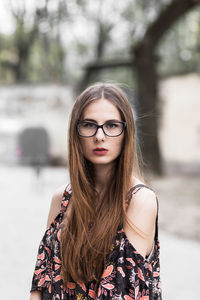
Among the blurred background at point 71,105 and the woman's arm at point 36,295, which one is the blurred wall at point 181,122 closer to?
the blurred background at point 71,105

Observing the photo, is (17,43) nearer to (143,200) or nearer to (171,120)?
(171,120)

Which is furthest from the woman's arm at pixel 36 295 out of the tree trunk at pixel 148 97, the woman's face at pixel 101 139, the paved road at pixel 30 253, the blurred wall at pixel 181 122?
the blurred wall at pixel 181 122

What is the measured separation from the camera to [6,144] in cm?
1493

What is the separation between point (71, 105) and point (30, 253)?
383 inches

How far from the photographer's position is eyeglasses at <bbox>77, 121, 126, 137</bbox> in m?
1.43

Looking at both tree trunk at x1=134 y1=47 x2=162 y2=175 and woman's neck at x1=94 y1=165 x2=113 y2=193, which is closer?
woman's neck at x1=94 y1=165 x2=113 y2=193

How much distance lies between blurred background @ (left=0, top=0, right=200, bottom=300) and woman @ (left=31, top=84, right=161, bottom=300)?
13.7 inches

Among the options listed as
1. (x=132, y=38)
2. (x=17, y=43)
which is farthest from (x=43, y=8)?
(x=132, y=38)

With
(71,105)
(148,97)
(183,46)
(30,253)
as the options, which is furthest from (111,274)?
(183,46)

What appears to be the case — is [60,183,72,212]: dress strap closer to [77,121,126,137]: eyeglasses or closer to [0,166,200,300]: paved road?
[77,121,126,137]: eyeglasses

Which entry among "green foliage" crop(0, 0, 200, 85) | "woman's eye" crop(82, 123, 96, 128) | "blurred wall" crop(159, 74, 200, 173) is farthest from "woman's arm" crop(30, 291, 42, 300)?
"green foliage" crop(0, 0, 200, 85)

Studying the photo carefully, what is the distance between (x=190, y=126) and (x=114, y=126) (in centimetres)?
1110

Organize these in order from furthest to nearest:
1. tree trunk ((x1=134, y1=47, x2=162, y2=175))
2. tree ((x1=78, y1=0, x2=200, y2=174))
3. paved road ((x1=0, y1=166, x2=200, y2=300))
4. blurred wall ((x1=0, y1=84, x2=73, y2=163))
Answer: blurred wall ((x1=0, y1=84, x2=73, y2=163)), tree trunk ((x1=134, y1=47, x2=162, y2=175)), tree ((x1=78, y1=0, x2=200, y2=174)), paved road ((x1=0, y1=166, x2=200, y2=300))

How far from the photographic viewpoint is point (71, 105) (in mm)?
14016
